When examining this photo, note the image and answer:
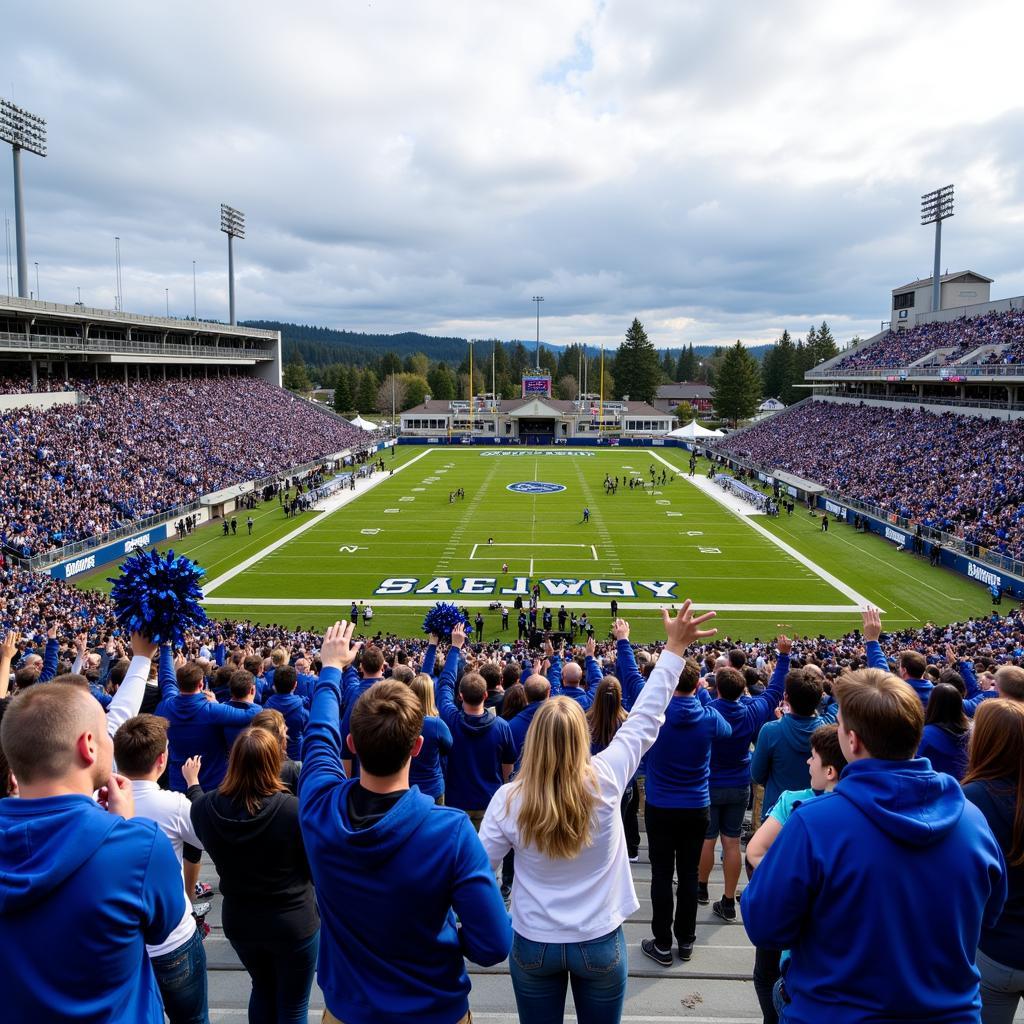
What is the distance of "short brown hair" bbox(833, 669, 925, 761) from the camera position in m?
2.44

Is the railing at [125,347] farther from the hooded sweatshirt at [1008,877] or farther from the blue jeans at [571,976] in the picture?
the hooded sweatshirt at [1008,877]

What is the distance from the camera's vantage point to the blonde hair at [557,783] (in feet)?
9.43

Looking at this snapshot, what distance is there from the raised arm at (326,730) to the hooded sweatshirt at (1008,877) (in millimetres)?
2391

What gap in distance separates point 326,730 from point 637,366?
113430 millimetres

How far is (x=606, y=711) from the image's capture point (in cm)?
510

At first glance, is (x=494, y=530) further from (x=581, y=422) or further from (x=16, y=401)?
(x=581, y=422)

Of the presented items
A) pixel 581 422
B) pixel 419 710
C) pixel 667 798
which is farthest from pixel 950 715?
pixel 581 422

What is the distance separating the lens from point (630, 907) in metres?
3.13

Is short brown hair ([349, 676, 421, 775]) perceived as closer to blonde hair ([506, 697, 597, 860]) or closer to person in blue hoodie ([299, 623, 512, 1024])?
person in blue hoodie ([299, 623, 512, 1024])

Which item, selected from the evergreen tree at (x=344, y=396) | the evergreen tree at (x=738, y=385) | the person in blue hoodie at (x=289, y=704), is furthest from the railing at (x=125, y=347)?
the evergreen tree at (x=738, y=385)

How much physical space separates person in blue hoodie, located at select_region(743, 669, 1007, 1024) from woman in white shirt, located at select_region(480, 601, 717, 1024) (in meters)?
0.67

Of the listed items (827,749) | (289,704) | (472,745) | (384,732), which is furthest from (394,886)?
(289,704)

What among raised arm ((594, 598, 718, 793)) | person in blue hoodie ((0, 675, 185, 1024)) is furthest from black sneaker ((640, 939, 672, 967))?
person in blue hoodie ((0, 675, 185, 1024))

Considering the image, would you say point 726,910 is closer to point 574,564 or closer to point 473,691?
point 473,691
